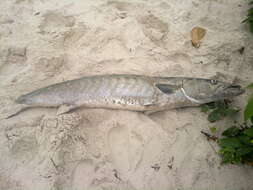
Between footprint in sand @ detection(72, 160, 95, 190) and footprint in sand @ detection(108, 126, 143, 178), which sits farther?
footprint in sand @ detection(108, 126, 143, 178)

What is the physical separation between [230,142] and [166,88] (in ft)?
3.00

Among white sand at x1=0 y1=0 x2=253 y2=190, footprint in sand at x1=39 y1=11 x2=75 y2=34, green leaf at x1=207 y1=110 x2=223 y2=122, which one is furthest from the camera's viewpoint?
footprint in sand at x1=39 y1=11 x2=75 y2=34

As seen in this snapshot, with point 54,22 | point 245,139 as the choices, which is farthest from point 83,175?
point 54,22

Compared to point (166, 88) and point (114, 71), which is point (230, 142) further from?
point (114, 71)

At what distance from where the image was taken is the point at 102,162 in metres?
2.59

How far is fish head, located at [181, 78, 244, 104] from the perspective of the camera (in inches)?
113

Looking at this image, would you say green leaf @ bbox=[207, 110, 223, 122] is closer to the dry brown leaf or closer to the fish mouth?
the fish mouth

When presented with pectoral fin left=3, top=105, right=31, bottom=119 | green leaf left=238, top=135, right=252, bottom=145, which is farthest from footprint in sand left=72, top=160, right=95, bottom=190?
green leaf left=238, top=135, right=252, bottom=145

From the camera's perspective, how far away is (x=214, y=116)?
2.81 meters

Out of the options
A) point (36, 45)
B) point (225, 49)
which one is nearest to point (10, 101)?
point (36, 45)

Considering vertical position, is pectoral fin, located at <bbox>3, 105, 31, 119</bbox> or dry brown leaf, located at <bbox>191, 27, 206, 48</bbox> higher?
dry brown leaf, located at <bbox>191, 27, 206, 48</bbox>

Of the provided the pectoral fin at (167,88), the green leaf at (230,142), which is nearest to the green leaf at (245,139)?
the green leaf at (230,142)

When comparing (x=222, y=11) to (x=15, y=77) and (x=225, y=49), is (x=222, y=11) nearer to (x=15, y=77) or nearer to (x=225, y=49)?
(x=225, y=49)

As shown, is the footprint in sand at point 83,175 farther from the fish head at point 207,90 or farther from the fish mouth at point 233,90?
the fish mouth at point 233,90
